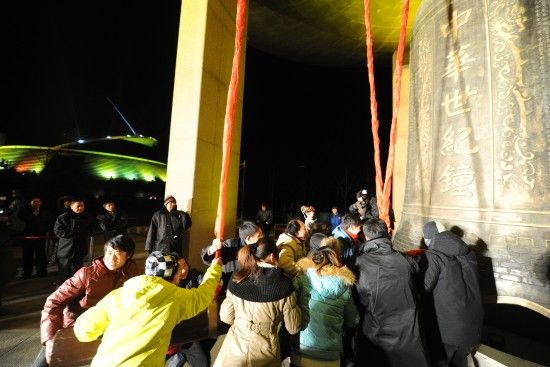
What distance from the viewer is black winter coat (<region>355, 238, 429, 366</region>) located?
2236 mm

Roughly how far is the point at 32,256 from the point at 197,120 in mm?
4246

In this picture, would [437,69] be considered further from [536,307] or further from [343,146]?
[343,146]

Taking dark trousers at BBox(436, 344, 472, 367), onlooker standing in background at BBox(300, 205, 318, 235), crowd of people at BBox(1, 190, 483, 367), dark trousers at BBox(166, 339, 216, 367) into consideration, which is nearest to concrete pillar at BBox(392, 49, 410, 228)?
onlooker standing in background at BBox(300, 205, 318, 235)

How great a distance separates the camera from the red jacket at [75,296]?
215 centimetres

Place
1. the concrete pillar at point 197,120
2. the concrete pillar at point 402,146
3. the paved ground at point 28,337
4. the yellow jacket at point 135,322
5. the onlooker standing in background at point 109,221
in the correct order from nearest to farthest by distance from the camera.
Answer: the yellow jacket at point 135,322, the paved ground at point 28,337, the concrete pillar at point 197,120, the onlooker standing in background at point 109,221, the concrete pillar at point 402,146

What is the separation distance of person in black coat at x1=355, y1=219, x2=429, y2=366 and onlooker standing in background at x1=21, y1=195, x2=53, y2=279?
633 cm

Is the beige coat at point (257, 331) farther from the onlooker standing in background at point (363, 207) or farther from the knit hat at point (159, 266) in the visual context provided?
the onlooker standing in background at point (363, 207)

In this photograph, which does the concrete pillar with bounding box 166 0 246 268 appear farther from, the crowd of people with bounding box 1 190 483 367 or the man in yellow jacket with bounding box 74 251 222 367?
the man in yellow jacket with bounding box 74 251 222 367

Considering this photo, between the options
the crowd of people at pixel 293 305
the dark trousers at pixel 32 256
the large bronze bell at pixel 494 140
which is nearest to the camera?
the crowd of people at pixel 293 305

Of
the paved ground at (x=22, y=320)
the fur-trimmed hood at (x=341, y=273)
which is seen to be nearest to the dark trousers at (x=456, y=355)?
the fur-trimmed hood at (x=341, y=273)

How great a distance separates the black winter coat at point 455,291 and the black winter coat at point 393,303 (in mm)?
256

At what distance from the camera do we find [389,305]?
2.25 meters

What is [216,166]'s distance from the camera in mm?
5883

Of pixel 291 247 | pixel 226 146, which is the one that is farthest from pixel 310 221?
pixel 226 146
